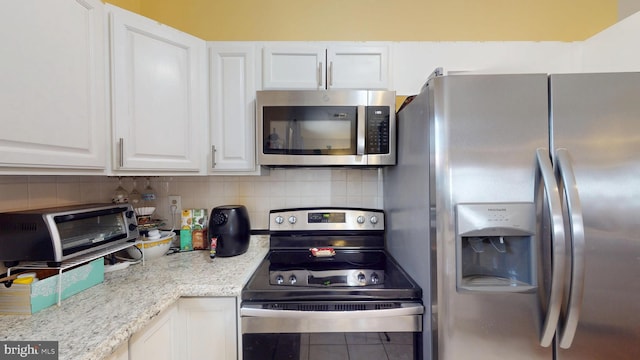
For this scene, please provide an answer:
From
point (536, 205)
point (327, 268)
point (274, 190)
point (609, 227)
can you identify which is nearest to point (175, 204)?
point (274, 190)

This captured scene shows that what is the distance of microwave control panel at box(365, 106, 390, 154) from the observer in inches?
51.6

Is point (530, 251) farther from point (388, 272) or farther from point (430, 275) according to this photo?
point (388, 272)

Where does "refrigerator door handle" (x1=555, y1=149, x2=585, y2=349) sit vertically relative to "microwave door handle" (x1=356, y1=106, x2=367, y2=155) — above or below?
below

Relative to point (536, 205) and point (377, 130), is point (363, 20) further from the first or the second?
point (536, 205)

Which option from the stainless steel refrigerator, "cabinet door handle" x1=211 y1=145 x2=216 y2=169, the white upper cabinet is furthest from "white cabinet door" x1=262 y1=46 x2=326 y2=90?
the stainless steel refrigerator

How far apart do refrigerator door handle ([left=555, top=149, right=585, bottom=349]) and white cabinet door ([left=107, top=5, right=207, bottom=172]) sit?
1.57 metres

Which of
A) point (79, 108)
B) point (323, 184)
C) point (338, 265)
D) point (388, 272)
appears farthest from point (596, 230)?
point (79, 108)

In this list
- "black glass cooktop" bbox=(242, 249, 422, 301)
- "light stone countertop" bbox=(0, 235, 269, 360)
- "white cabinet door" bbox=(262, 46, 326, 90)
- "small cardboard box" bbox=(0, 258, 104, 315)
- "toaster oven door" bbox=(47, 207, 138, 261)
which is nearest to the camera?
"light stone countertop" bbox=(0, 235, 269, 360)

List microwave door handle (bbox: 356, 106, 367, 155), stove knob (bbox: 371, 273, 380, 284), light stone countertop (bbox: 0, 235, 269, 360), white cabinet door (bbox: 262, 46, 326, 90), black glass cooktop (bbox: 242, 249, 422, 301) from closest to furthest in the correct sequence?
light stone countertop (bbox: 0, 235, 269, 360)
black glass cooktop (bbox: 242, 249, 422, 301)
stove knob (bbox: 371, 273, 380, 284)
microwave door handle (bbox: 356, 106, 367, 155)
white cabinet door (bbox: 262, 46, 326, 90)

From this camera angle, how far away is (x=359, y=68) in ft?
4.61

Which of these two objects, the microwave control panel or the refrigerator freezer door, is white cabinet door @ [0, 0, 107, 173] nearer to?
the microwave control panel

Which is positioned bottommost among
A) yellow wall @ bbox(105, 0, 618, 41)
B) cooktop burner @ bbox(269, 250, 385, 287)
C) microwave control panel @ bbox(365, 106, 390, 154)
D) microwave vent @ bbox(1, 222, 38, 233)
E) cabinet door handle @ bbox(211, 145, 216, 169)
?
cooktop burner @ bbox(269, 250, 385, 287)

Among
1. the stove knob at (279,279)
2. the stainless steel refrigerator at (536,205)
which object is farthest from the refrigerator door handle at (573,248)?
the stove knob at (279,279)

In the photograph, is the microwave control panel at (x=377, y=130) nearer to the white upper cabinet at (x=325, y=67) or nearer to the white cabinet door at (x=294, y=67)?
the white upper cabinet at (x=325, y=67)
